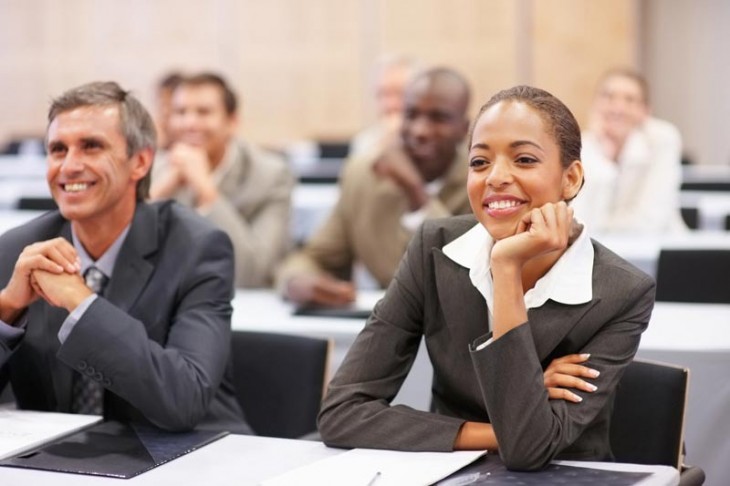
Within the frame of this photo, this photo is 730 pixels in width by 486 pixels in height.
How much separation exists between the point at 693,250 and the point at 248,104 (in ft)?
26.1

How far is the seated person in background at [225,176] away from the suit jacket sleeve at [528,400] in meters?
2.55

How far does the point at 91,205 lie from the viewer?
256 cm

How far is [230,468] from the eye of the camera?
199 centimetres

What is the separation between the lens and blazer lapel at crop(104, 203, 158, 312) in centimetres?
254

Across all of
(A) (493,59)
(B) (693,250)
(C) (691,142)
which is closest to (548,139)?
(B) (693,250)

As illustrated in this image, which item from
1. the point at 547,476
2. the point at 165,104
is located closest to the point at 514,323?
the point at 547,476

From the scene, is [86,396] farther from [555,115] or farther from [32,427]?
[555,115]

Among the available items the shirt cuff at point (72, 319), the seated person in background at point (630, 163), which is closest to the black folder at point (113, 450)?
the shirt cuff at point (72, 319)

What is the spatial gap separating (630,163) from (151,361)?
13.2ft

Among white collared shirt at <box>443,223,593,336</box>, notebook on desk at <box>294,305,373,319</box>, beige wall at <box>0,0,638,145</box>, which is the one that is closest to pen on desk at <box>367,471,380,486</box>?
white collared shirt at <box>443,223,593,336</box>

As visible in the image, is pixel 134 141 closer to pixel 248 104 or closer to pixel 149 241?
pixel 149 241

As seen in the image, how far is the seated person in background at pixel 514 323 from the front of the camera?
6.43 feet

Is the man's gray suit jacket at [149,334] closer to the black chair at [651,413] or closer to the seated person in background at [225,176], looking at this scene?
the black chair at [651,413]

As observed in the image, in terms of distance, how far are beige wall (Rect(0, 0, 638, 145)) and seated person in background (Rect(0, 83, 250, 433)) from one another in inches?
323
